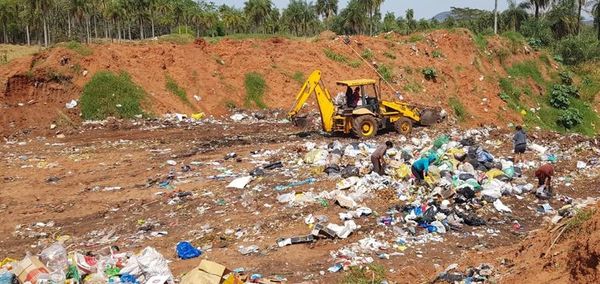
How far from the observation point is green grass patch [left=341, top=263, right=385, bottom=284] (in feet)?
21.7

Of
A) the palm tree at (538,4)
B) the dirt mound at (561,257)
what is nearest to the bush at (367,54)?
the dirt mound at (561,257)

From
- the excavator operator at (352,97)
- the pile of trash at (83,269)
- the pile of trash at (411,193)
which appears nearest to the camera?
the pile of trash at (83,269)

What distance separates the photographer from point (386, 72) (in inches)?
869

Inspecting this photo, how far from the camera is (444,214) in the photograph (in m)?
9.09

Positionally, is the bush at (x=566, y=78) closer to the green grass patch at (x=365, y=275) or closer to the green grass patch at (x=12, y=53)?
the green grass patch at (x=365, y=275)

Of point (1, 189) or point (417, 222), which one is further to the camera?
point (1, 189)

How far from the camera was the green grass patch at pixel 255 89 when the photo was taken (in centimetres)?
2053

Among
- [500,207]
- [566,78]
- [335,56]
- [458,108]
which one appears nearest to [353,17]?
[566,78]

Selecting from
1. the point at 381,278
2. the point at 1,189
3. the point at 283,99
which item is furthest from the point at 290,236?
the point at 283,99

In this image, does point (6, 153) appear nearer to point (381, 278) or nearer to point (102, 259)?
point (102, 259)

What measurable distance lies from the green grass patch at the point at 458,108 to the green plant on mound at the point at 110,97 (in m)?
11.3

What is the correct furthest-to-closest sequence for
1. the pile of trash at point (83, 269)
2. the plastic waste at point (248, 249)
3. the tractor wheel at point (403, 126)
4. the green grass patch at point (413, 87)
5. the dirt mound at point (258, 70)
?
1. the green grass patch at point (413, 87)
2. the dirt mound at point (258, 70)
3. the tractor wheel at point (403, 126)
4. the plastic waste at point (248, 249)
5. the pile of trash at point (83, 269)

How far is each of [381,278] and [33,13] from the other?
170 feet

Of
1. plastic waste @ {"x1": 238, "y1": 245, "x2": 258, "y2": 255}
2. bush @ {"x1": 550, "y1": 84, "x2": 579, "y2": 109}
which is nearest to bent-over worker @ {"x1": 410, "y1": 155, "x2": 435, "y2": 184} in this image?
plastic waste @ {"x1": 238, "y1": 245, "x2": 258, "y2": 255}
